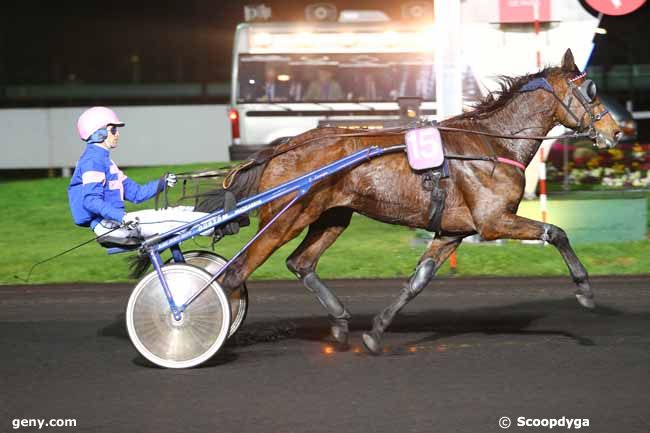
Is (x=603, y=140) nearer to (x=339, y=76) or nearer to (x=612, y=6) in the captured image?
(x=612, y=6)

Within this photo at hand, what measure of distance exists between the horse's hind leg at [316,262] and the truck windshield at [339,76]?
39.4 feet

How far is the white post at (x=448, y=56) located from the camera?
34.8ft

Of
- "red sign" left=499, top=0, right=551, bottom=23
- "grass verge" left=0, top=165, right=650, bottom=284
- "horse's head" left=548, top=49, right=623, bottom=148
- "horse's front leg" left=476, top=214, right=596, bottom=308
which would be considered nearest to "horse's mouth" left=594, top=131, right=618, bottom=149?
"horse's head" left=548, top=49, right=623, bottom=148

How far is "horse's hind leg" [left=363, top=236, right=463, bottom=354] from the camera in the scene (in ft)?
21.9

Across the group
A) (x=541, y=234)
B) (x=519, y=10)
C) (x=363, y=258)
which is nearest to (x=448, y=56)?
(x=519, y=10)

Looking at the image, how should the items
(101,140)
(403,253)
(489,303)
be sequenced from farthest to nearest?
(403,253) → (489,303) → (101,140)

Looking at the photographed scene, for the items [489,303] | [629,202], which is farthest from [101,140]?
[629,202]

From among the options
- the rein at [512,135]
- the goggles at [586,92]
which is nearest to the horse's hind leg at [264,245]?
the rein at [512,135]

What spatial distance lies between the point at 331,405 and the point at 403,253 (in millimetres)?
5560

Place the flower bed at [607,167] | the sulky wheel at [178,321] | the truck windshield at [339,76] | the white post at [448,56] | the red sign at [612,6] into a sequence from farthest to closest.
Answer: the truck windshield at [339,76] < the flower bed at [607,167] < the red sign at [612,6] < the white post at [448,56] < the sulky wheel at [178,321]

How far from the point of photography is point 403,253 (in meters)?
11.0

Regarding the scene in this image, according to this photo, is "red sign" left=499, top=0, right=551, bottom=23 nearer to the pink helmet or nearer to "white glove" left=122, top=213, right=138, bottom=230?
the pink helmet

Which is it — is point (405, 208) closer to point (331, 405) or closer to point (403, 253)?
point (331, 405)

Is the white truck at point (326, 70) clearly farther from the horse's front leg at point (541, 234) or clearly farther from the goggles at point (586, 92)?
the horse's front leg at point (541, 234)
